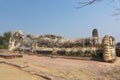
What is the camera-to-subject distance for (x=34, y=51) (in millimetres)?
11211

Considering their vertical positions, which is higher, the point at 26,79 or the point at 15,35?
the point at 15,35

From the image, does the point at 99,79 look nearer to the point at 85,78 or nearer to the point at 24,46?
the point at 85,78

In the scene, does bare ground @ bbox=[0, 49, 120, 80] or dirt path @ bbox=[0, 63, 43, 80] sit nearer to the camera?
dirt path @ bbox=[0, 63, 43, 80]

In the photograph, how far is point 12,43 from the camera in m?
12.7

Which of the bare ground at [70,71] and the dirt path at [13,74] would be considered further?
the bare ground at [70,71]

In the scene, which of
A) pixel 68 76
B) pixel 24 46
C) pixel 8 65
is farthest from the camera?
pixel 24 46

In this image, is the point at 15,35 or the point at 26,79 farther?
the point at 15,35

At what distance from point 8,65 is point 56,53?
4.16 metres

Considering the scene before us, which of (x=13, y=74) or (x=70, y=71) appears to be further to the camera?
(x=70, y=71)

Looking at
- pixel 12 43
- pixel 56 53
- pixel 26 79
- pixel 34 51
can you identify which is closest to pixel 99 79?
pixel 26 79

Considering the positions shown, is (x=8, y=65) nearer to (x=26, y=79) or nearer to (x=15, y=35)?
(x=26, y=79)

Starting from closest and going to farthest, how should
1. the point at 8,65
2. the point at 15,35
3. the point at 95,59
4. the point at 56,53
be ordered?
the point at 8,65, the point at 95,59, the point at 56,53, the point at 15,35

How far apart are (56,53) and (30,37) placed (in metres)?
2.66

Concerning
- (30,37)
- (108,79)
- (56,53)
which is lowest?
(108,79)
